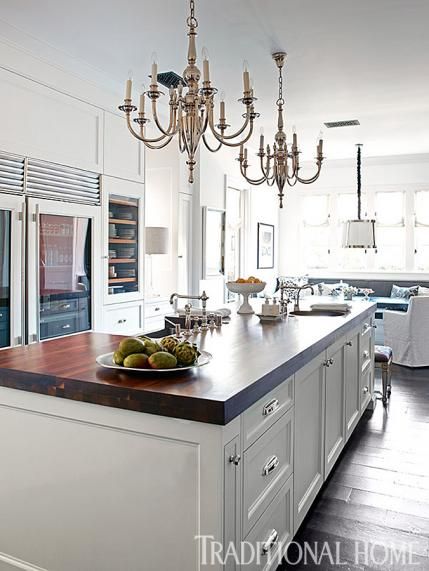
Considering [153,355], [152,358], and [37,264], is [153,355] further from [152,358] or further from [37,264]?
[37,264]

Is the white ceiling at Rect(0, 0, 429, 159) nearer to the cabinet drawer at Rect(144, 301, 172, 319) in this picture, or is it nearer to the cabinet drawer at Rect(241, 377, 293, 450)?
the cabinet drawer at Rect(144, 301, 172, 319)

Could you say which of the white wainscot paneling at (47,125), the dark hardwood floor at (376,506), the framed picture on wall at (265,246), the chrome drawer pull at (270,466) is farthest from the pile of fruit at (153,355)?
the framed picture on wall at (265,246)

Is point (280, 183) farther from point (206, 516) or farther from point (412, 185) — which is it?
point (412, 185)

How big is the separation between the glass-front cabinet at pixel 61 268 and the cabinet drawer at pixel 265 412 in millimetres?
2135

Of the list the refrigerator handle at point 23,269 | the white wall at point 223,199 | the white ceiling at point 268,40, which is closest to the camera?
the white ceiling at point 268,40

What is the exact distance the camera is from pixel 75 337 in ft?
8.46

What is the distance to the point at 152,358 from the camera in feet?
5.66

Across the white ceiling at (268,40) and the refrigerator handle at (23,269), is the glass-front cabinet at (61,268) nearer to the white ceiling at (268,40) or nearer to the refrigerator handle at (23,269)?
the refrigerator handle at (23,269)

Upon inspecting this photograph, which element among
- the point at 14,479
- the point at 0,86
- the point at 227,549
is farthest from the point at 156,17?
the point at 227,549

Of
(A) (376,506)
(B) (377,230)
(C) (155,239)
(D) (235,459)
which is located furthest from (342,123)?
(D) (235,459)

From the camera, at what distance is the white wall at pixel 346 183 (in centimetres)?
850

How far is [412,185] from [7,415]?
8.06m

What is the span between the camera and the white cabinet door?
4.28m

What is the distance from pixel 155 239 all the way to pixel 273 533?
359 cm
